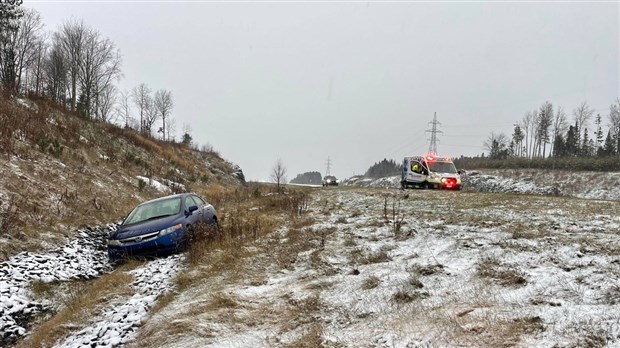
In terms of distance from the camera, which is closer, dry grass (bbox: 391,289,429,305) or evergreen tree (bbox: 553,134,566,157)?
dry grass (bbox: 391,289,429,305)

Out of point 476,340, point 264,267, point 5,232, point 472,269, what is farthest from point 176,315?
point 5,232

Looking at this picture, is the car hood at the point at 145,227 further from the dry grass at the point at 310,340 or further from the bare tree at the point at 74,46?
the bare tree at the point at 74,46

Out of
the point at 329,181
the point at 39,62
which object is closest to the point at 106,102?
the point at 39,62

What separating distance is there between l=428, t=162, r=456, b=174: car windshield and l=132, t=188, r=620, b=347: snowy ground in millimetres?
12354

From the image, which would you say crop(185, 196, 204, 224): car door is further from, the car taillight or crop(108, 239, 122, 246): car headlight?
the car taillight

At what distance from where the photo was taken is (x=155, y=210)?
1013cm

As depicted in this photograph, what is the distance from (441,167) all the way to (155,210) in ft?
53.9

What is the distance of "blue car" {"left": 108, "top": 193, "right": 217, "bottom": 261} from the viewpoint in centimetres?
876

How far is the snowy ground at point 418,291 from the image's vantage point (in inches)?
160

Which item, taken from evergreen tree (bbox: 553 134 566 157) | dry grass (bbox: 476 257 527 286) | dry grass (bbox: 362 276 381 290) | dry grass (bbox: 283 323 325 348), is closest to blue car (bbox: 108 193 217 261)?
dry grass (bbox: 362 276 381 290)

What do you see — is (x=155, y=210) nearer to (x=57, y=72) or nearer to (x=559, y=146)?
(x=57, y=72)

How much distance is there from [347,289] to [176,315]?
248 cm

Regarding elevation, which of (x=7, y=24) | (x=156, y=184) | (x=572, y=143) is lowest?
(x=156, y=184)

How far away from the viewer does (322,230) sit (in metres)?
10.1
